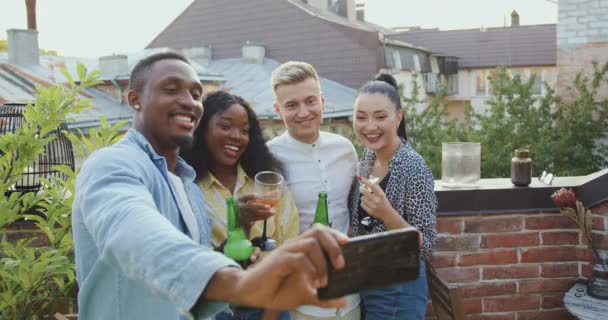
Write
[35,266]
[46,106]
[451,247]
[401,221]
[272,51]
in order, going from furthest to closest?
[272,51] < [451,247] < [46,106] < [35,266] < [401,221]

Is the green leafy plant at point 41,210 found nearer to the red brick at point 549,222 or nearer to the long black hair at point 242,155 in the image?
the long black hair at point 242,155

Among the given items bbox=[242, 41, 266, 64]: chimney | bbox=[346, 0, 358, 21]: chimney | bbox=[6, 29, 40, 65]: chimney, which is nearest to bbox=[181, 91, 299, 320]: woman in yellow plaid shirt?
bbox=[6, 29, 40, 65]: chimney

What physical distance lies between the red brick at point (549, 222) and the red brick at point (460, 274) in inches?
15.0

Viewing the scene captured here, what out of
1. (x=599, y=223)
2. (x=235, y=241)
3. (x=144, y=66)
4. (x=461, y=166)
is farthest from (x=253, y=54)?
(x=144, y=66)

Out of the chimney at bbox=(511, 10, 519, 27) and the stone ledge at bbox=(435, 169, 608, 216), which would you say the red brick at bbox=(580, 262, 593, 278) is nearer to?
the stone ledge at bbox=(435, 169, 608, 216)

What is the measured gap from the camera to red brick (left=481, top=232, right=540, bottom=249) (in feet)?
9.73

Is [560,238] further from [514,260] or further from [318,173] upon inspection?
[318,173]

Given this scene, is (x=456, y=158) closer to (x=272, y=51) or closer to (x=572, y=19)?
(x=572, y=19)

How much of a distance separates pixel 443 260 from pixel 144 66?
1977 millimetres

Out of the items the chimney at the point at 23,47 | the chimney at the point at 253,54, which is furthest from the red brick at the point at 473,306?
the chimney at the point at 253,54

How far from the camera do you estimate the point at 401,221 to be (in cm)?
203

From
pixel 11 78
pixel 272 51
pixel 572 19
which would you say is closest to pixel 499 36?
pixel 272 51

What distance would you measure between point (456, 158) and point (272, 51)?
1971 cm

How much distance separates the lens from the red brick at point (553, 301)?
309cm
